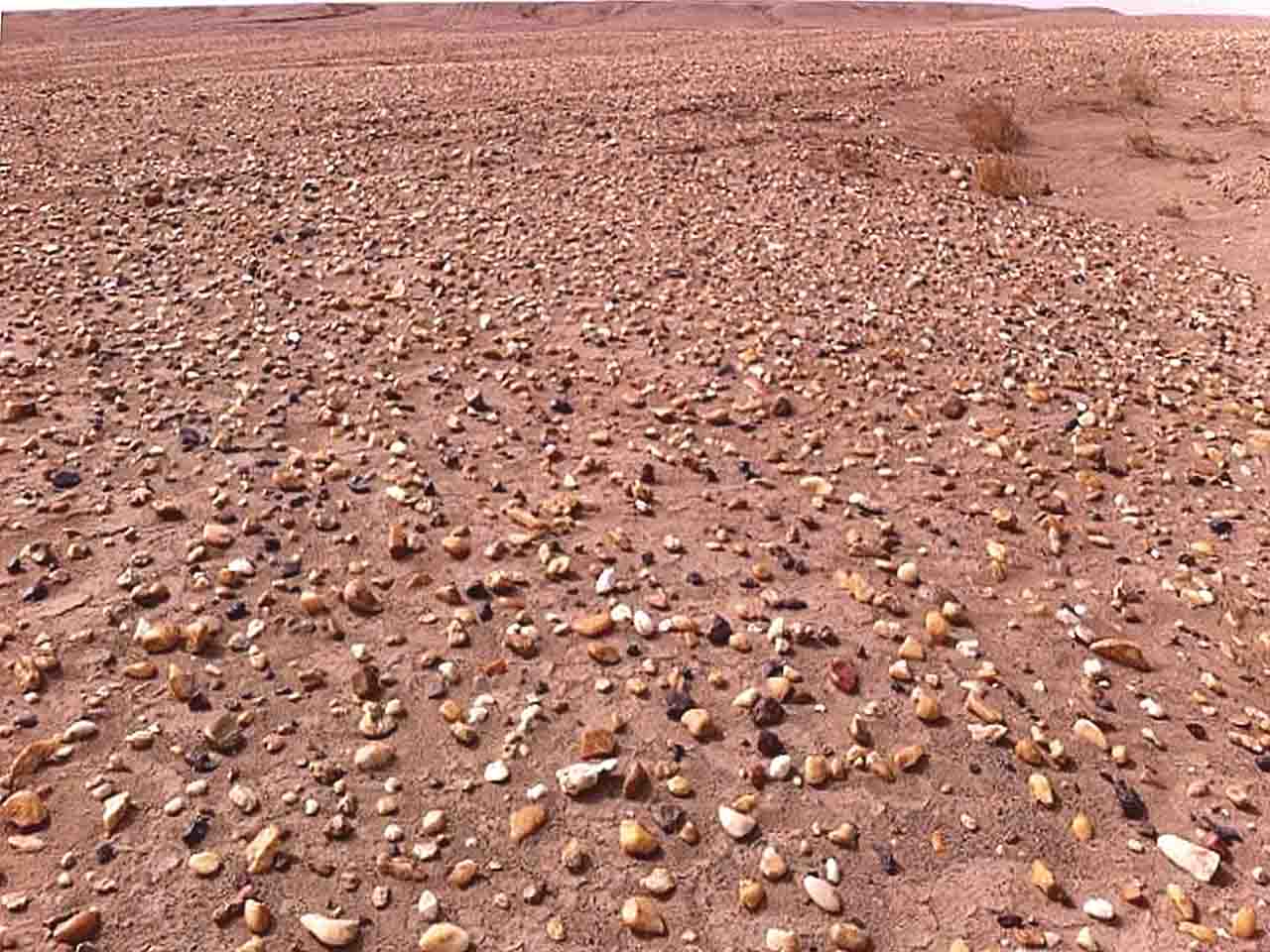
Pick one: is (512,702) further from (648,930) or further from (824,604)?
(824,604)

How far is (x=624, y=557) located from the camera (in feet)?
13.9

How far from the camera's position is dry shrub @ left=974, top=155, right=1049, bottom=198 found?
9.20 metres

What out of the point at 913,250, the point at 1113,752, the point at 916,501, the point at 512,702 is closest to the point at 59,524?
the point at 512,702

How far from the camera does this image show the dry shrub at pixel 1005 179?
920 centimetres

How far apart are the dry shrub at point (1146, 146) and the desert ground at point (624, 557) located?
1872 millimetres

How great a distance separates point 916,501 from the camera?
15.5ft

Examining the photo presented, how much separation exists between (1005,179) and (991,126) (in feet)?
6.30

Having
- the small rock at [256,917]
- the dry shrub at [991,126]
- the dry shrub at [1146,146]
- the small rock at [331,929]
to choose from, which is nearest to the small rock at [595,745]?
the small rock at [331,929]

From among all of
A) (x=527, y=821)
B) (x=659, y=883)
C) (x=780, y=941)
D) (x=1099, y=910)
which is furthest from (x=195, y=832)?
(x=1099, y=910)

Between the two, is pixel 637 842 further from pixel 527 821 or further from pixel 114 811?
pixel 114 811

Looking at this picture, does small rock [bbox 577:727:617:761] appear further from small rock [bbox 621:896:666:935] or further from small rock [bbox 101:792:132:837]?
small rock [bbox 101:792:132:837]

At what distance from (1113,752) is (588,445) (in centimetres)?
263

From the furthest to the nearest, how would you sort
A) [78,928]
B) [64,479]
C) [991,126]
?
[991,126] → [64,479] → [78,928]

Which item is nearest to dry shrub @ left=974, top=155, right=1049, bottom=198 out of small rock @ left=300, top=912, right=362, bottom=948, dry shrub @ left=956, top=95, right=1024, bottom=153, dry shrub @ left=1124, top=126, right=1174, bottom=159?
dry shrub @ left=956, top=95, right=1024, bottom=153
